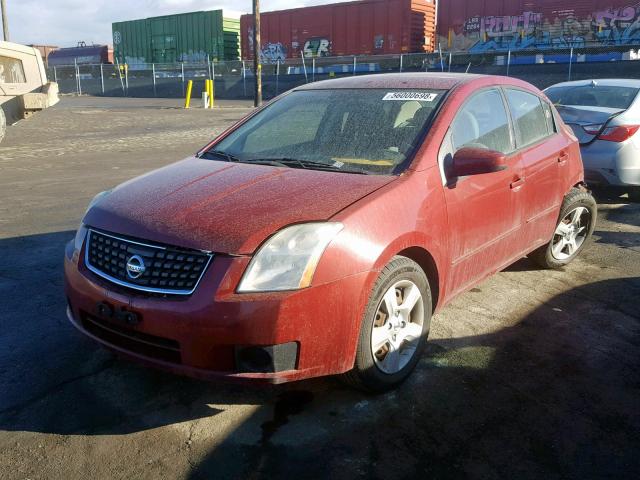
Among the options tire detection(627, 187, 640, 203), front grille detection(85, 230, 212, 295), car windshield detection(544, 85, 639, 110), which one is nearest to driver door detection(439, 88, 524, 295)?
front grille detection(85, 230, 212, 295)

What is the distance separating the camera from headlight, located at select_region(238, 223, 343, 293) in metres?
2.62

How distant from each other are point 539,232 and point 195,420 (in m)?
2.92

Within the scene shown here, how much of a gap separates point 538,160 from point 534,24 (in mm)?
27725

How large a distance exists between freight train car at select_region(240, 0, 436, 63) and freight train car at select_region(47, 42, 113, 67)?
16030 millimetres

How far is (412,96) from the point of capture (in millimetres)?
3777

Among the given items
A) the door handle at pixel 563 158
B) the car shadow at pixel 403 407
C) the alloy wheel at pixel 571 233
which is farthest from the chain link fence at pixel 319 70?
the car shadow at pixel 403 407

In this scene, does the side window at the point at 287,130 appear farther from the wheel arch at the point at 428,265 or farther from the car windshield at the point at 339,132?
the wheel arch at the point at 428,265

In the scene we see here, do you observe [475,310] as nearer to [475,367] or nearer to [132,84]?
[475,367]

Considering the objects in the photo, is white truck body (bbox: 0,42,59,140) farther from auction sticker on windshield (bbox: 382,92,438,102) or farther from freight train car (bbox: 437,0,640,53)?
freight train car (bbox: 437,0,640,53)

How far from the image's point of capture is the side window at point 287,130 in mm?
3906

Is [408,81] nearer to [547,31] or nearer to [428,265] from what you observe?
[428,265]

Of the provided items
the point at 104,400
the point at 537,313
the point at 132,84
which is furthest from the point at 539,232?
the point at 132,84

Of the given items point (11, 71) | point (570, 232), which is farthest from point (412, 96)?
point (11, 71)

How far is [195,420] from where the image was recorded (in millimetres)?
2902
